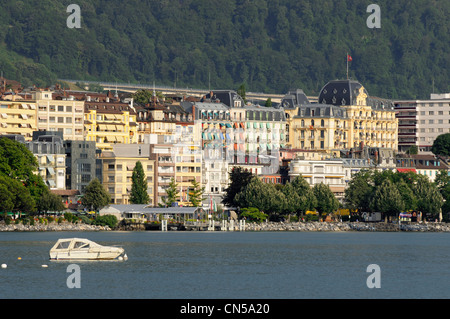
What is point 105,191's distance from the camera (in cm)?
18288

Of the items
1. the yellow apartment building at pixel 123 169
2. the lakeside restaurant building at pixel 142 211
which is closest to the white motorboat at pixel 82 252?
the lakeside restaurant building at pixel 142 211

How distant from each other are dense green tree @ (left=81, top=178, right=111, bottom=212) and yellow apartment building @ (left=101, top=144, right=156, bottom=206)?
30.1 ft

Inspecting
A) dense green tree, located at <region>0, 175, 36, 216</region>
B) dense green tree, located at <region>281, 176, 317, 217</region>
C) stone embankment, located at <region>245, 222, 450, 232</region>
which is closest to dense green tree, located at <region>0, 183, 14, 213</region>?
dense green tree, located at <region>0, 175, 36, 216</region>

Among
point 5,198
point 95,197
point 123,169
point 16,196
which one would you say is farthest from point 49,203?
point 123,169

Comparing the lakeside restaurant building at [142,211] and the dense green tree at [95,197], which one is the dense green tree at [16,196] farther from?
the lakeside restaurant building at [142,211]

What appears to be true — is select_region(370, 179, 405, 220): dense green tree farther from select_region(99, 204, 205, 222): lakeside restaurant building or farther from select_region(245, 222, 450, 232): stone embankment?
select_region(99, 204, 205, 222): lakeside restaurant building

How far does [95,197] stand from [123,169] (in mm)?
15046

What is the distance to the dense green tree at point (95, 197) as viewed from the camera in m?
179

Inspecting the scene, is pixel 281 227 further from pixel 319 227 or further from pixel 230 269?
pixel 230 269

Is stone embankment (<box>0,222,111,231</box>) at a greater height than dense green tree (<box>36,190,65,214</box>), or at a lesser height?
lesser

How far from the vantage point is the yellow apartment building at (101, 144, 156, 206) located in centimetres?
19238

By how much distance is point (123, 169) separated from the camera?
194 meters

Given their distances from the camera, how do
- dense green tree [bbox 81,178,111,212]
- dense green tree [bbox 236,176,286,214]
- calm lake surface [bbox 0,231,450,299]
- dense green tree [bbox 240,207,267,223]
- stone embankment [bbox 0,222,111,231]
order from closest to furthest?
calm lake surface [bbox 0,231,450,299] → stone embankment [bbox 0,222,111,231] → dense green tree [bbox 81,178,111,212] → dense green tree [bbox 236,176,286,214] → dense green tree [bbox 240,207,267,223]
